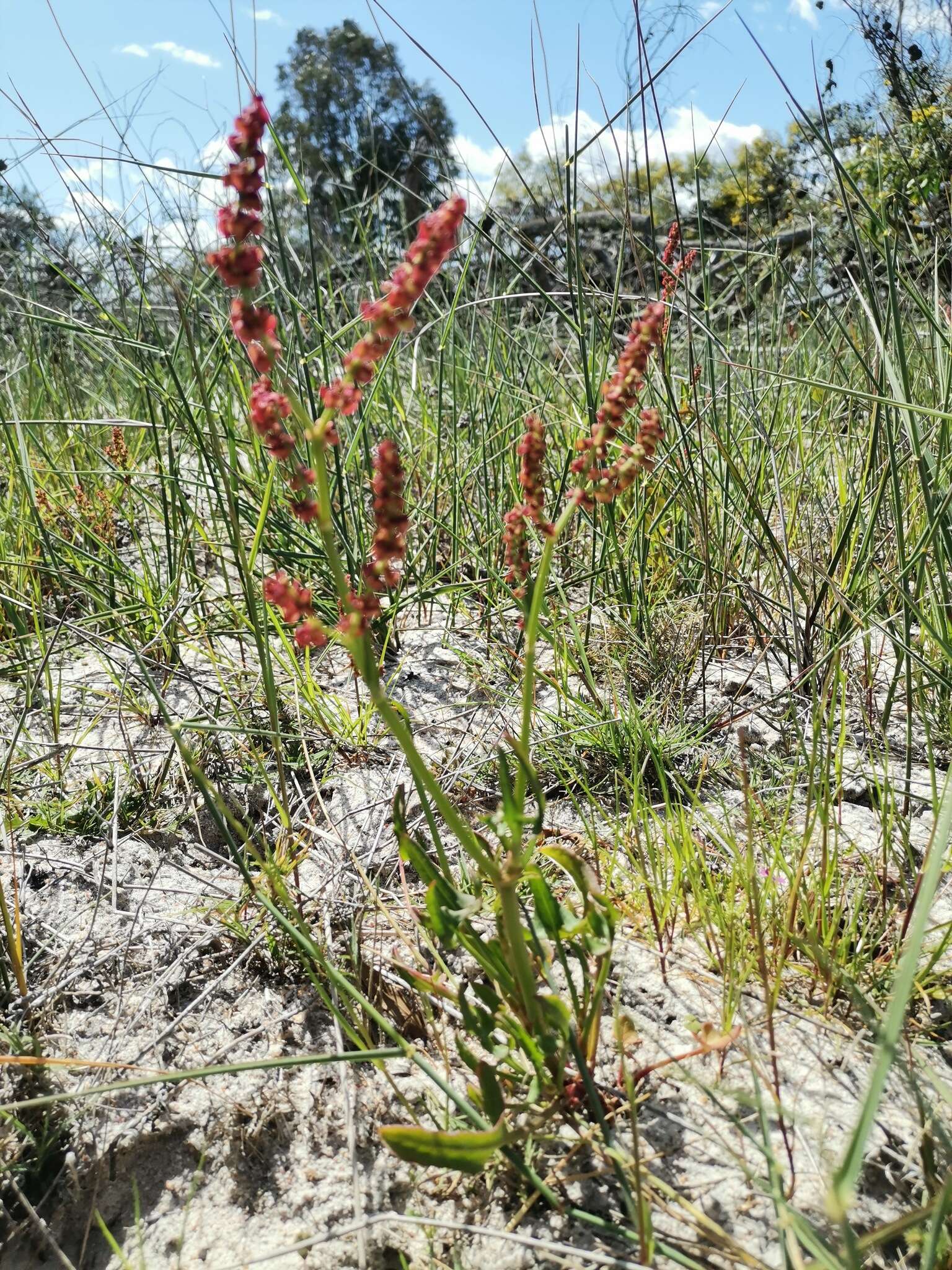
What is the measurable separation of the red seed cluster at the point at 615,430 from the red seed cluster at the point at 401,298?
184 mm

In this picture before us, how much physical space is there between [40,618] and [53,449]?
88 centimetres

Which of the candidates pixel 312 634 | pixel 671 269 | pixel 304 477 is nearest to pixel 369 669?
pixel 312 634

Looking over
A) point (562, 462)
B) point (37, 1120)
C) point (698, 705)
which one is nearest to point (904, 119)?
point (562, 462)

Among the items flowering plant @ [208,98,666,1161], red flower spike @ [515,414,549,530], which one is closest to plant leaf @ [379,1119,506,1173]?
flowering plant @ [208,98,666,1161]

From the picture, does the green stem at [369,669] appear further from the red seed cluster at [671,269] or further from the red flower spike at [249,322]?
the red seed cluster at [671,269]

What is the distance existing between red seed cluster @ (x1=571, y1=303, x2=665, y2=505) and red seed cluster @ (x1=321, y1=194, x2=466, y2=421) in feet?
0.60

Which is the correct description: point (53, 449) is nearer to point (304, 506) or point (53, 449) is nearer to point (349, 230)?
point (349, 230)

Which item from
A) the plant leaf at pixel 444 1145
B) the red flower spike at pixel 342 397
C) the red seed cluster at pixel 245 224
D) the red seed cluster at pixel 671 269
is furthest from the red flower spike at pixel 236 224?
the red seed cluster at pixel 671 269

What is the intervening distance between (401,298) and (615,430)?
234mm

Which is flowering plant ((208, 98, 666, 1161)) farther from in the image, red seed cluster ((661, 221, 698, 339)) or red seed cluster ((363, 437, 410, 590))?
red seed cluster ((661, 221, 698, 339))

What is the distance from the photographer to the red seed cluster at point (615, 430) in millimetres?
693

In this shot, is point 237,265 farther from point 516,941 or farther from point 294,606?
point 516,941

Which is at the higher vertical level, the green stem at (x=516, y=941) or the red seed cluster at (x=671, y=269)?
the red seed cluster at (x=671, y=269)

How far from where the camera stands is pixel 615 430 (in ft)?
2.37
